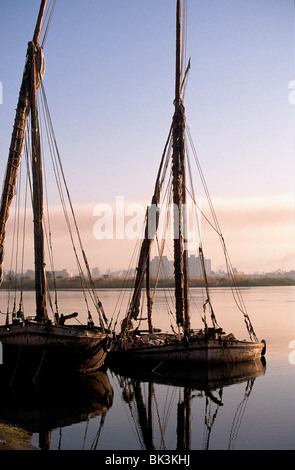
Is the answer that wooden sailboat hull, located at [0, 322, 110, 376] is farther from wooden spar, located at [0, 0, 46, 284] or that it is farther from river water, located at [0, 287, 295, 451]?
wooden spar, located at [0, 0, 46, 284]

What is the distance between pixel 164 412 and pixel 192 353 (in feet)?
26.0

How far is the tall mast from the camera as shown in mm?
34969

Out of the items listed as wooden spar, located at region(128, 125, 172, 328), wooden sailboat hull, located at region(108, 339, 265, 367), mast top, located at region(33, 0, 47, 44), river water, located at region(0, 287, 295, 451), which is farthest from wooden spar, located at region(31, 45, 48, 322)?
wooden spar, located at region(128, 125, 172, 328)

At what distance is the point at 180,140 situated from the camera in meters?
37.6

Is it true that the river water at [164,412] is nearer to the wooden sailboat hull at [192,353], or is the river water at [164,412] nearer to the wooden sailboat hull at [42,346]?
the wooden sailboat hull at [192,353]

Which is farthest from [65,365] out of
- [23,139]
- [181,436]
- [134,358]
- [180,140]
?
[180,140]

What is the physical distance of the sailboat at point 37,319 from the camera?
28453 mm

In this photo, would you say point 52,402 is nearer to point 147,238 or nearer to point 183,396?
point 183,396

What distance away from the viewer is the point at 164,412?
950 inches

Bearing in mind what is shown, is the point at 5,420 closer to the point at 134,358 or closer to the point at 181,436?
the point at 181,436

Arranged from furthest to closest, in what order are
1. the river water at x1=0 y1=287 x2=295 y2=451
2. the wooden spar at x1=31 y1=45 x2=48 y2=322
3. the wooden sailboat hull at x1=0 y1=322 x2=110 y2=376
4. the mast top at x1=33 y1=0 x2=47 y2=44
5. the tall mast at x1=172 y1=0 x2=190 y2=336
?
1. the tall mast at x1=172 y1=0 x2=190 y2=336
2. the mast top at x1=33 y1=0 x2=47 y2=44
3. the wooden spar at x1=31 y1=45 x2=48 y2=322
4. the wooden sailboat hull at x1=0 y1=322 x2=110 y2=376
5. the river water at x1=0 y1=287 x2=295 y2=451

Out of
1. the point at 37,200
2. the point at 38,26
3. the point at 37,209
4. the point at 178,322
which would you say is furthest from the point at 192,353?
the point at 38,26

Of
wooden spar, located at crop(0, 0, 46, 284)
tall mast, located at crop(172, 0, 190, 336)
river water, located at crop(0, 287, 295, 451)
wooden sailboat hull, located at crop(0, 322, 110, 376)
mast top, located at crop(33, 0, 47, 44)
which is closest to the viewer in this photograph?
river water, located at crop(0, 287, 295, 451)

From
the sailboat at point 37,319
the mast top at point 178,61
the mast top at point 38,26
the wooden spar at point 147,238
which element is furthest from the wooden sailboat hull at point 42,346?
the mast top at point 178,61
